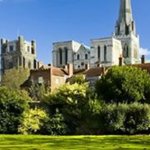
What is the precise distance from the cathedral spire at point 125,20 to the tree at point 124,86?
12689 centimetres

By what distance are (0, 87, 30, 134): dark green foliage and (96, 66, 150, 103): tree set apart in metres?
10.5

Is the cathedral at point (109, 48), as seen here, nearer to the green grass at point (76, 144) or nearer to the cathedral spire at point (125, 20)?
the cathedral spire at point (125, 20)

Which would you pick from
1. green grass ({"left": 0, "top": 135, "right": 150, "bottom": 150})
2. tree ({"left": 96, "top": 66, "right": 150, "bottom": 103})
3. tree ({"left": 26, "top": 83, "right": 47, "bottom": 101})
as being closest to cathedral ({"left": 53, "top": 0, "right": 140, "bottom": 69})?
tree ({"left": 26, "top": 83, "right": 47, "bottom": 101})

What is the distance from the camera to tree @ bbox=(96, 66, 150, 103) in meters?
66.9

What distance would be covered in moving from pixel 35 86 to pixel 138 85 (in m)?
37.1

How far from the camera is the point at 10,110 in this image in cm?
6494

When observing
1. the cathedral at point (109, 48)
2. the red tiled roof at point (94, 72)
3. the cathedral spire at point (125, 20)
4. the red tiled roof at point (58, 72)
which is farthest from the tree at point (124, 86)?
the cathedral spire at point (125, 20)

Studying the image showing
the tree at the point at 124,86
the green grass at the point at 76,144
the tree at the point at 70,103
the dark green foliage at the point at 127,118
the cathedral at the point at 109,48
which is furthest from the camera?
the cathedral at the point at 109,48

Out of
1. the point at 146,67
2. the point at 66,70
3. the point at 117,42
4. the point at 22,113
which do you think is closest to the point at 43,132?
the point at 22,113

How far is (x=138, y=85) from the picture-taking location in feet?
223

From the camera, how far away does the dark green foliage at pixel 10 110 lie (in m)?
63.3

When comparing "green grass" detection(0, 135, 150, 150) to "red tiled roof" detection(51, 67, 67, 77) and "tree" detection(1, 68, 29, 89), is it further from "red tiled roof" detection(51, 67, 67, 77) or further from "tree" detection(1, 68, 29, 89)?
"tree" detection(1, 68, 29, 89)

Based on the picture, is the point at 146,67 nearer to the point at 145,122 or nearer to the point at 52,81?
the point at 52,81

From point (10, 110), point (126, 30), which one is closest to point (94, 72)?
point (10, 110)
